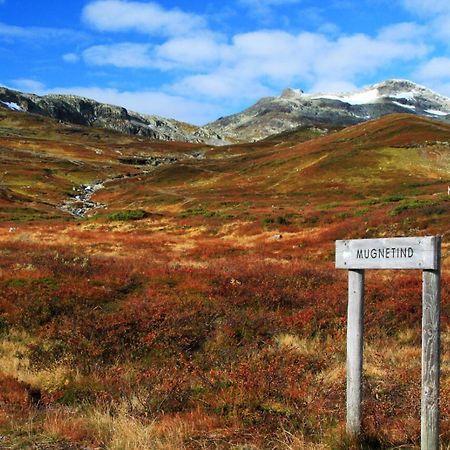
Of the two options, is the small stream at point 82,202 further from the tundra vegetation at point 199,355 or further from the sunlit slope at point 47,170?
the tundra vegetation at point 199,355

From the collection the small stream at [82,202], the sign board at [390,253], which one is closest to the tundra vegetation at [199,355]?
the sign board at [390,253]

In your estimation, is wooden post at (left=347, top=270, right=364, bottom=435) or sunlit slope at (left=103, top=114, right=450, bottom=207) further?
sunlit slope at (left=103, top=114, right=450, bottom=207)

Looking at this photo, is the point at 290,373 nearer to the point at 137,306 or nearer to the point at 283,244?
the point at 137,306

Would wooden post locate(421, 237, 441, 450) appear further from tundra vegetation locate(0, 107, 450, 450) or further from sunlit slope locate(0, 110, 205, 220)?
sunlit slope locate(0, 110, 205, 220)

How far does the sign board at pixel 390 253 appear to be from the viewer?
570 cm

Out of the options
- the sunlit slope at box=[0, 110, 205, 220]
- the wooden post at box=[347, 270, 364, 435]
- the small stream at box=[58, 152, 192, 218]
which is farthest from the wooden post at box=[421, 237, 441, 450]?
the small stream at box=[58, 152, 192, 218]

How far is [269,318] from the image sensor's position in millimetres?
13734

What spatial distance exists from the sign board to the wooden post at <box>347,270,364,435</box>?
0.25 metres

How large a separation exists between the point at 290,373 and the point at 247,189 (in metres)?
78.8

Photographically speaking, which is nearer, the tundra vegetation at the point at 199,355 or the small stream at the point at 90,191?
the tundra vegetation at the point at 199,355

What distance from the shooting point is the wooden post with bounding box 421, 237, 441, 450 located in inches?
224

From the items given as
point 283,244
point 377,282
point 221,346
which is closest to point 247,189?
point 283,244

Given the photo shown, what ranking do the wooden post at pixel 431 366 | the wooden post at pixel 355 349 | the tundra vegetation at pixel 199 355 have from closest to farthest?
1. the wooden post at pixel 431 366
2. the wooden post at pixel 355 349
3. the tundra vegetation at pixel 199 355

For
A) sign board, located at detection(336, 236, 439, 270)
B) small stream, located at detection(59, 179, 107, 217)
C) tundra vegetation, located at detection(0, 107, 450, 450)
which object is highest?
small stream, located at detection(59, 179, 107, 217)
